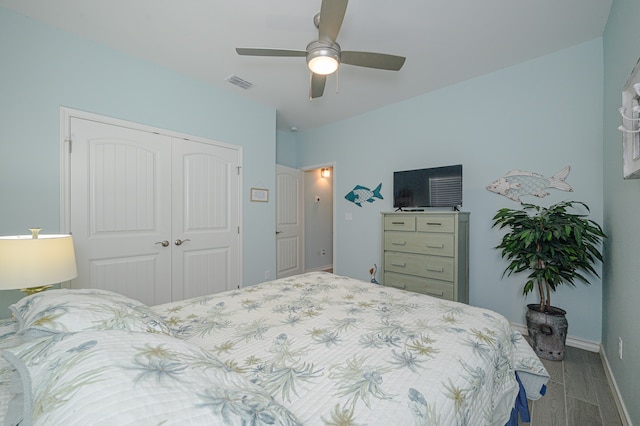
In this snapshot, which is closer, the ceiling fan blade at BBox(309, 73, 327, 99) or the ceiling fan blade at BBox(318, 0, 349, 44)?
the ceiling fan blade at BBox(318, 0, 349, 44)

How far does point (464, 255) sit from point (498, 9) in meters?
2.19

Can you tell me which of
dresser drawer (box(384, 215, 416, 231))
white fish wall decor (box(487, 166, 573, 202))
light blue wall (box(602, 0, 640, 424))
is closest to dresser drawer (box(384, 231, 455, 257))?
dresser drawer (box(384, 215, 416, 231))

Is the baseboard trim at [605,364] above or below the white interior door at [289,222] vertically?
below

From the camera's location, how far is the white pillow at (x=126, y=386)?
0.51 metres

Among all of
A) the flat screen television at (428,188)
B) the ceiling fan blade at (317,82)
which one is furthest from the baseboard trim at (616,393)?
the ceiling fan blade at (317,82)

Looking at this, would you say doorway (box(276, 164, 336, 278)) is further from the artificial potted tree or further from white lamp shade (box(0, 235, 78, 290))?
white lamp shade (box(0, 235, 78, 290))

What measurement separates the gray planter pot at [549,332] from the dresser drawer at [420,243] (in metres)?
0.85

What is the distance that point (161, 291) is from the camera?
2.88m

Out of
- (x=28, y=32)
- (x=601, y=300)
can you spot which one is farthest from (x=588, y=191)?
(x=28, y=32)

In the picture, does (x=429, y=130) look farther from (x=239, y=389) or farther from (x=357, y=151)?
(x=239, y=389)

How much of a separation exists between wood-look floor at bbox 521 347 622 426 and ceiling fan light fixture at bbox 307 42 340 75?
256 centimetres

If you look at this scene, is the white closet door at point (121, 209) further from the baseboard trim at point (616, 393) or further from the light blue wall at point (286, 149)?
the baseboard trim at point (616, 393)

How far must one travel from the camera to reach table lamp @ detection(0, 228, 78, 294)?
1.46 m

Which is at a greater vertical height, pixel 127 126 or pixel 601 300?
pixel 127 126
